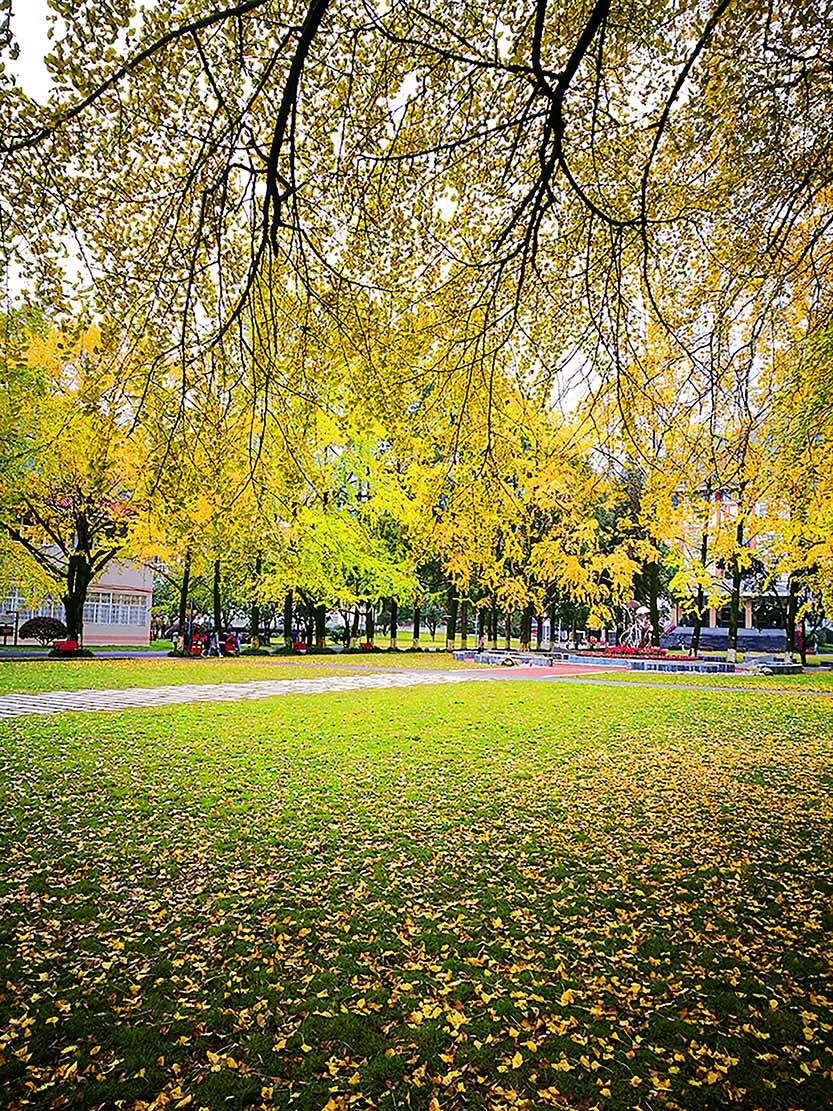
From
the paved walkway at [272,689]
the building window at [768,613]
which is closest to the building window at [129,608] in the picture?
the paved walkway at [272,689]

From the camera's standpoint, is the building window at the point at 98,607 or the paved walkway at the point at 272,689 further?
the building window at the point at 98,607

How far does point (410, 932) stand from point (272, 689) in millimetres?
11263

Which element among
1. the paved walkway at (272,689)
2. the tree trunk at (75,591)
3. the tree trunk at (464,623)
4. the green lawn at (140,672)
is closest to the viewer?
the paved walkway at (272,689)

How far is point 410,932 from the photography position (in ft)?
12.4

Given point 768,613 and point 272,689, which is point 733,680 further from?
point 768,613

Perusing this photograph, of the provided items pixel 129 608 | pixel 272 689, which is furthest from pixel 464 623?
pixel 272 689

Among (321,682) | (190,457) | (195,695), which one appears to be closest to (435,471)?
(190,457)

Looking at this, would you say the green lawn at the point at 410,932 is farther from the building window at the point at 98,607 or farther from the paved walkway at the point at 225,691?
the building window at the point at 98,607

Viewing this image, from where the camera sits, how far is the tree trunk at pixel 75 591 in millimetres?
22031

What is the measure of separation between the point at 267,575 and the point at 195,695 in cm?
1571

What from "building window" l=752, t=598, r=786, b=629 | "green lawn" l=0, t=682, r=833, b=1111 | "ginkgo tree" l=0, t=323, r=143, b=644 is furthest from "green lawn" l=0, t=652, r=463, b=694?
"building window" l=752, t=598, r=786, b=629

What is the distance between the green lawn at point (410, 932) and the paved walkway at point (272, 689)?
3.61m

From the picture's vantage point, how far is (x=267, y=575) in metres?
28.5

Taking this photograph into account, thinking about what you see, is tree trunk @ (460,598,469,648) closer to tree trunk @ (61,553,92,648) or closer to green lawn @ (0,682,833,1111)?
tree trunk @ (61,553,92,648)
